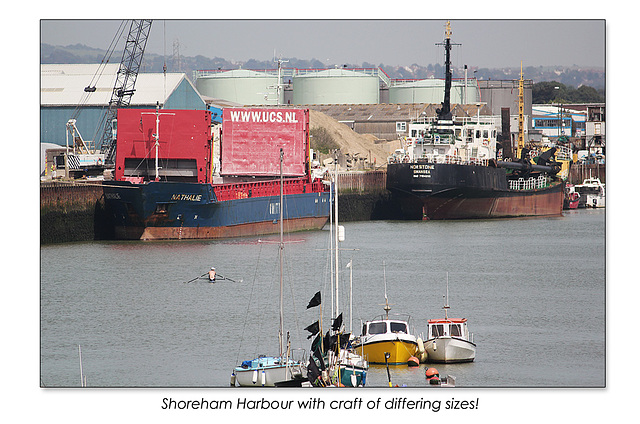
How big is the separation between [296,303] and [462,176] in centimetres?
2784

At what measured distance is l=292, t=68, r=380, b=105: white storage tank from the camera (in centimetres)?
8431

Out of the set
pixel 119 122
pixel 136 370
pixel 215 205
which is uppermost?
pixel 119 122

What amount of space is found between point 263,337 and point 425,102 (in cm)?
6783

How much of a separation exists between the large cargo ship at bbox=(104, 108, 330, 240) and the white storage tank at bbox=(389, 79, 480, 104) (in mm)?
33336

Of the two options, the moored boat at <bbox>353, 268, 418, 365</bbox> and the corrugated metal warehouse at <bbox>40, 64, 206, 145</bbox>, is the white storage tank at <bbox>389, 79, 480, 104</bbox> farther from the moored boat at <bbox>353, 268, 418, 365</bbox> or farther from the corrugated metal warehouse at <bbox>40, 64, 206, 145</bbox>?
the moored boat at <bbox>353, 268, 418, 365</bbox>

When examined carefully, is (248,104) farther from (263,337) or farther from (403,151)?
(263,337)

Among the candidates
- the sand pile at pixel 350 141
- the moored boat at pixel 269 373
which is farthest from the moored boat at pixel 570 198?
the moored boat at pixel 269 373

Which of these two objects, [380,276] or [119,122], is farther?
[119,122]

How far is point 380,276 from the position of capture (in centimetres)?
3022

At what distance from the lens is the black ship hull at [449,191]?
5106cm

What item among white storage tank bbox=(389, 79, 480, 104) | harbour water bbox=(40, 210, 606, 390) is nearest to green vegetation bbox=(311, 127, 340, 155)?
white storage tank bbox=(389, 79, 480, 104)
